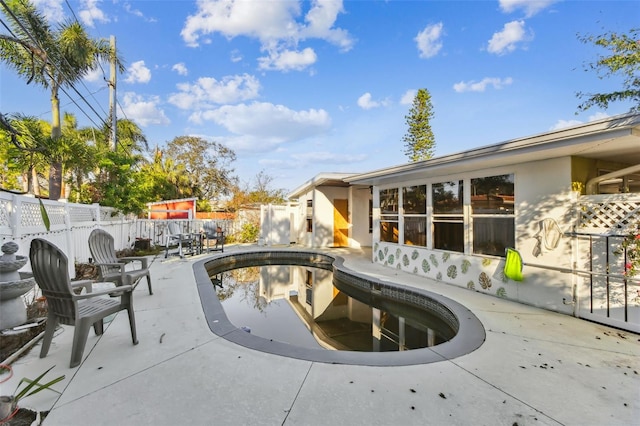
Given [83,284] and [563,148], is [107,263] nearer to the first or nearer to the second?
[83,284]

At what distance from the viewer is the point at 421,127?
23531 millimetres

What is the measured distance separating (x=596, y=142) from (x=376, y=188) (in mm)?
5246

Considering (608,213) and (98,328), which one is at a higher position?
(608,213)

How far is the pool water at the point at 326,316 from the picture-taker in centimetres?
398

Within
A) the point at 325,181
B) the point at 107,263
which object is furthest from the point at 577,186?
the point at 325,181

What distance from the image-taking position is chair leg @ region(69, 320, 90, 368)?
7.91 feet

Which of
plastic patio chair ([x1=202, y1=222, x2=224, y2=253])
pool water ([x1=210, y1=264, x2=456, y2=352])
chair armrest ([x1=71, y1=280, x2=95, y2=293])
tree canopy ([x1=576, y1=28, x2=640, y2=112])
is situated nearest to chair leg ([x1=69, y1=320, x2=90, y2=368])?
chair armrest ([x1=71, y1=280, x2=95, y2=293])

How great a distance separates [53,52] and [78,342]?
39.9 ft

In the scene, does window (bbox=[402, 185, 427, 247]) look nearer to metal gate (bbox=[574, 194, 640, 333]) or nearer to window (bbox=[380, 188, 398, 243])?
window (bbox=[380, 188, 398, 243])

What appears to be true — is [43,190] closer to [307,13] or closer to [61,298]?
[307,13]

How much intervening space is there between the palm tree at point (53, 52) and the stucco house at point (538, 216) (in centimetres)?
1072

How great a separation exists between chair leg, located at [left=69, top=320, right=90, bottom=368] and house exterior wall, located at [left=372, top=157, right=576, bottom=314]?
18.7ft

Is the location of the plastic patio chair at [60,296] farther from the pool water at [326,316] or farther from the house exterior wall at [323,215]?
the house exterior wall at [323,215]

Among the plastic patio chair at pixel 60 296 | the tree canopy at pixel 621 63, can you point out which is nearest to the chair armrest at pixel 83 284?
the plastic patio chair at pixel 60 296
